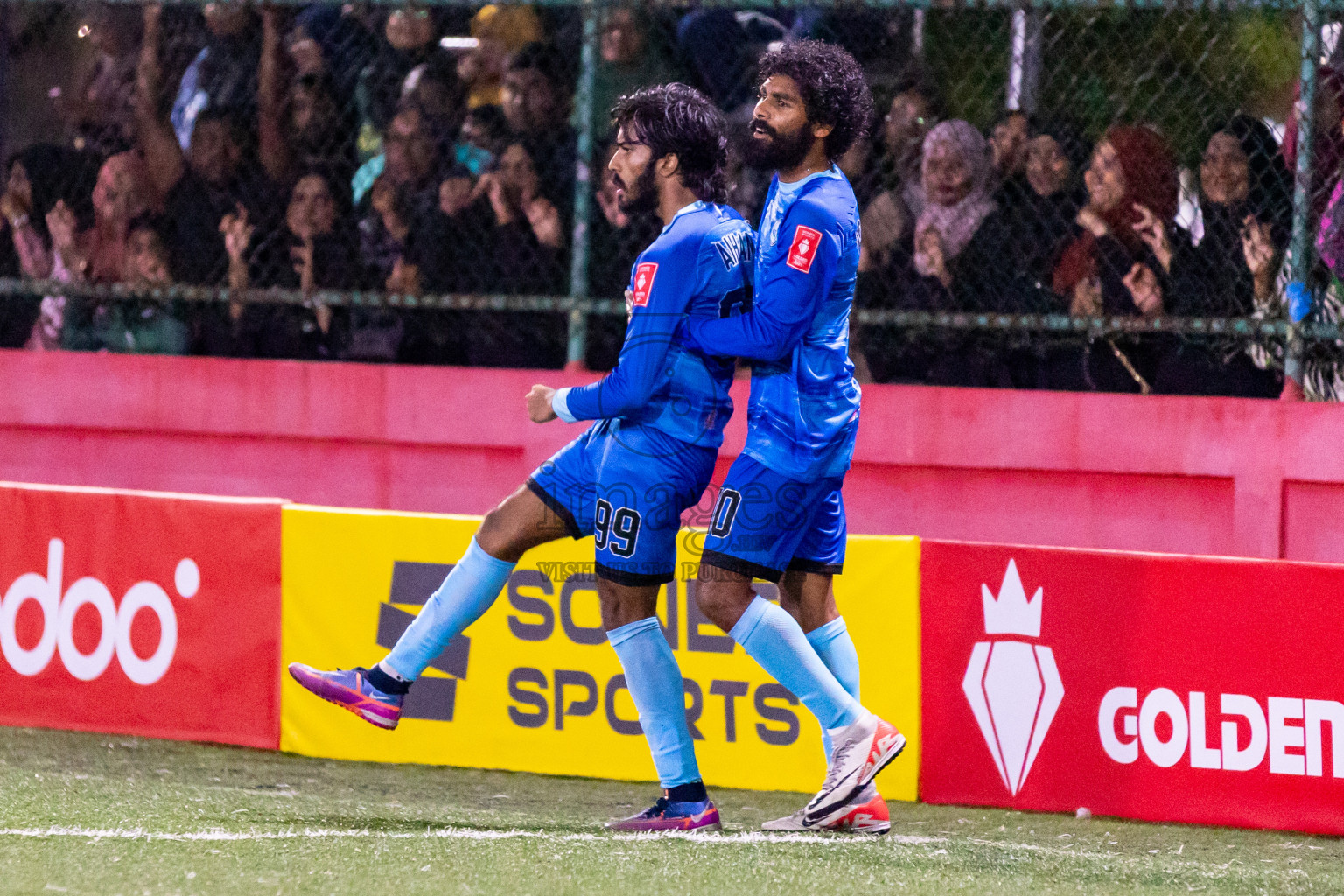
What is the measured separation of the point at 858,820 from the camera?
14.9 feet

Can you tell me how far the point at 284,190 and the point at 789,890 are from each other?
4.85 metres

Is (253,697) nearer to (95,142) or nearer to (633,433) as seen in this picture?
(633,433)

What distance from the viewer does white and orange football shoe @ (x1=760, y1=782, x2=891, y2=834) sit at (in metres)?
4.52

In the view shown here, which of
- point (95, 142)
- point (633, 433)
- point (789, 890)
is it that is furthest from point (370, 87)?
point (789, 890)

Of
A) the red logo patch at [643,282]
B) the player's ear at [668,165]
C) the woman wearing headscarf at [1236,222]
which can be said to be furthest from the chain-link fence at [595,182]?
the red logo patch at [643,282]

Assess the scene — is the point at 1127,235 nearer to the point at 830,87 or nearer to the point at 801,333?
the point at 830,87

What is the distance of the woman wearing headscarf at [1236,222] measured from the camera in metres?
6.35

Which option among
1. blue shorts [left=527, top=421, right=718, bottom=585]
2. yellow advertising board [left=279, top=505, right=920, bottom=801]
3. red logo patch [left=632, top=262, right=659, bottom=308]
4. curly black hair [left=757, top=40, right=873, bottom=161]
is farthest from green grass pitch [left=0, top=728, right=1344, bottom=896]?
curly black hair [left=757, top=40, right=873, bottom=161]

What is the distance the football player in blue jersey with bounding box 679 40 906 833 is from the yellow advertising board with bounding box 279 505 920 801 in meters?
1.00

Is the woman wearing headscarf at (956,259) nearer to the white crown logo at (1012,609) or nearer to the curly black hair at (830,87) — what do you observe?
the white crown logo at (1012,609)

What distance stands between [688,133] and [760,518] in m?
0.94

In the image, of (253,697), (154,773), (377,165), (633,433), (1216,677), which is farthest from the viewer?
(377,165)

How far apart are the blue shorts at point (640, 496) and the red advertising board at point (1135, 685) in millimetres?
1267

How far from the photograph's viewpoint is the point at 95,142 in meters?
8.22
